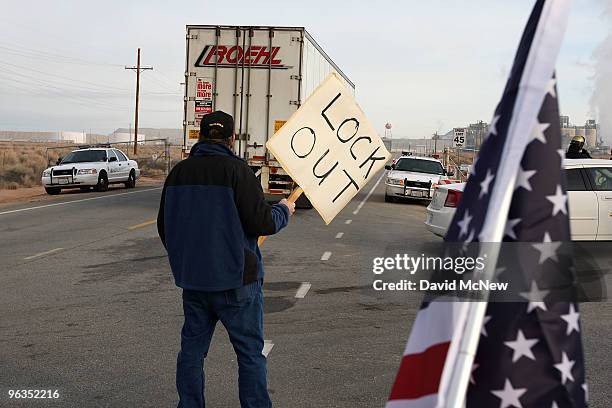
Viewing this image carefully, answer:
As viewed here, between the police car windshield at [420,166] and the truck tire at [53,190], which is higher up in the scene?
the police car windshield at [420,166]

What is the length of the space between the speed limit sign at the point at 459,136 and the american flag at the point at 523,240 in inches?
1440

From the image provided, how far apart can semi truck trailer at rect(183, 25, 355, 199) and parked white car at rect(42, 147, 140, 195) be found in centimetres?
941

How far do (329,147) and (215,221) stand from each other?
2.61ft

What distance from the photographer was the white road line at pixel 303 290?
897 cm

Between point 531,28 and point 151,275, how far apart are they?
8786mm

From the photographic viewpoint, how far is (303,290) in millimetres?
9289

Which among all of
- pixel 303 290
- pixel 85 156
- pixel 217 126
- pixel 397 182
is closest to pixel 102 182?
pixel 85 156

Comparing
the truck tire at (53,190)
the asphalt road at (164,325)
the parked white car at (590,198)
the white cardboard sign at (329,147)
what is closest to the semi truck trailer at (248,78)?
the asphalt road at (164,325)

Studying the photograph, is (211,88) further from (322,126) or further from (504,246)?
(504,246)

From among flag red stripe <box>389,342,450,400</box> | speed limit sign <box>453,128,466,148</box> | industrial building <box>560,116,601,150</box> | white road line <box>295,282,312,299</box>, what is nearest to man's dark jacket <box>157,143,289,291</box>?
flag red stripe <box>389,342,450,400</box>

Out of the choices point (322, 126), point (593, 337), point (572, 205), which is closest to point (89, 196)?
point (572, 205)

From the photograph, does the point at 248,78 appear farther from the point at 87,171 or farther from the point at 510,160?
the point at 510,160

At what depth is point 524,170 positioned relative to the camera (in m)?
2.02

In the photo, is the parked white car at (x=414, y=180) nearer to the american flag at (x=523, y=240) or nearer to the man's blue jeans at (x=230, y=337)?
the man's blue jeans at (x=230, y=337)
